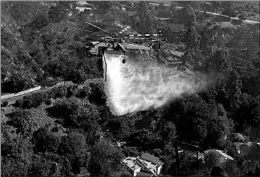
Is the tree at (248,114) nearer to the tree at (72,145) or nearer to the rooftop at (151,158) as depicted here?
the rooftop at (151,158)

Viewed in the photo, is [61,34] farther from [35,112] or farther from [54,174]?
[54,174]

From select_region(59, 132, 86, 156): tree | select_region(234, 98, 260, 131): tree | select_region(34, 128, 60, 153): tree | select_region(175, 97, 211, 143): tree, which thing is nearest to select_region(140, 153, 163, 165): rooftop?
select_region(175, 97, 211, 143): tree

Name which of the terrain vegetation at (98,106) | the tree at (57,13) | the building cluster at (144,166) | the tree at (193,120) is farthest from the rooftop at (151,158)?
the tree at (57,13)

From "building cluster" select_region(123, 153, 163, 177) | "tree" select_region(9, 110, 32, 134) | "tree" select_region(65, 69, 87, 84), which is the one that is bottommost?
"building cluster" select_region(123, 153, 163, 177)

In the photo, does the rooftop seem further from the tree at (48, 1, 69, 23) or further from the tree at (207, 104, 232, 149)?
the tree at (48, 1, 69, 23)

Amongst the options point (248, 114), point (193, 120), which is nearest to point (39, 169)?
point (193, 120)

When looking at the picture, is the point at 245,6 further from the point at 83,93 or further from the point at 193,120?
the point at 83,93
